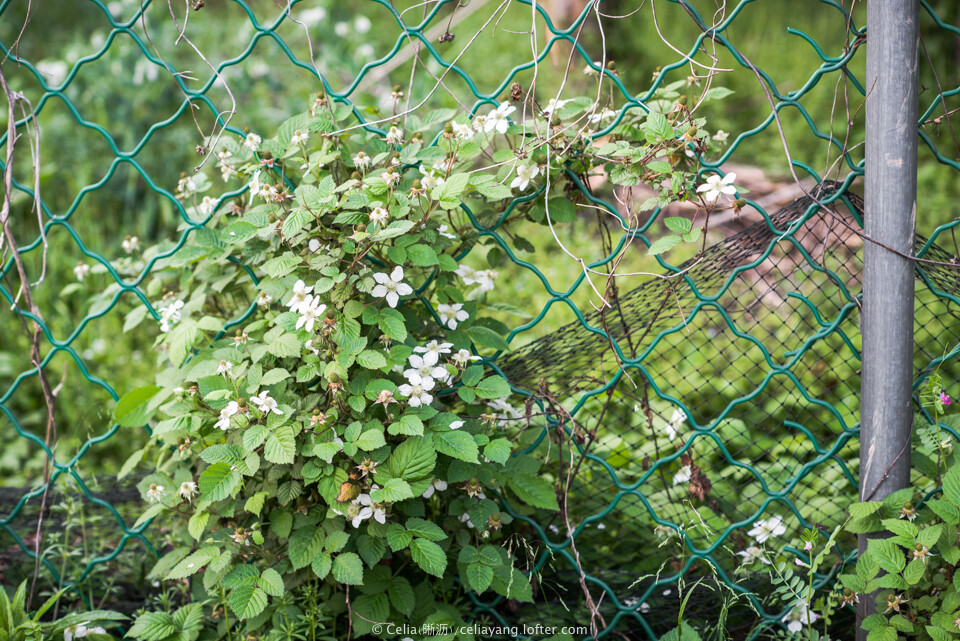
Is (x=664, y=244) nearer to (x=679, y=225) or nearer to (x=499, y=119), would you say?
(x=679, y=225)

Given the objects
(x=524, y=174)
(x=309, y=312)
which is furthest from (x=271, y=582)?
(x=524, y=174)

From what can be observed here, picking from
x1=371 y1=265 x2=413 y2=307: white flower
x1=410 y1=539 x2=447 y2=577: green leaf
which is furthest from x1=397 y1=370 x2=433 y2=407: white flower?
x1=410 y1=539 x2=447 y2=577: green leaf

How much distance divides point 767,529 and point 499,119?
1021 millimetres

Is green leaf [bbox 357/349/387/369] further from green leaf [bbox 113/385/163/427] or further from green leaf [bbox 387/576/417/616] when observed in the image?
green leaf [bbox 113/385/163/427]

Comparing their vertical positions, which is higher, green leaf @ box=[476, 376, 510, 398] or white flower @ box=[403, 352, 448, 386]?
white flower @ box=[403, 352, 448, 386]

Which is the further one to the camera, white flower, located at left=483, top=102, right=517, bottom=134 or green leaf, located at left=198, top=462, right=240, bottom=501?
white flower, located at left=483, top=102, right=517, bottom=134

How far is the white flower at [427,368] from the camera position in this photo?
1.37 meters

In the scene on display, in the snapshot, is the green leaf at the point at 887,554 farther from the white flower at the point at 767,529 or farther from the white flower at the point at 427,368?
the white flower at the point at 427,368

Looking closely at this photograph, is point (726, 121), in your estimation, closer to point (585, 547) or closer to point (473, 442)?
point (585, 547)

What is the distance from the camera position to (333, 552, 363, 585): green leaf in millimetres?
1278

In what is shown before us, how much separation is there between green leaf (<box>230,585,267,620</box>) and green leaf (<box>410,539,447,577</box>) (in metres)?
0.28

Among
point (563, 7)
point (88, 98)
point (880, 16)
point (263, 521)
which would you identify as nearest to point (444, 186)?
point (263, 521)

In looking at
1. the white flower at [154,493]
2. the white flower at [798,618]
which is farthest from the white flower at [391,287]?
the white flower at [798,618]

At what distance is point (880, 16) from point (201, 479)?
1502 millimetres
